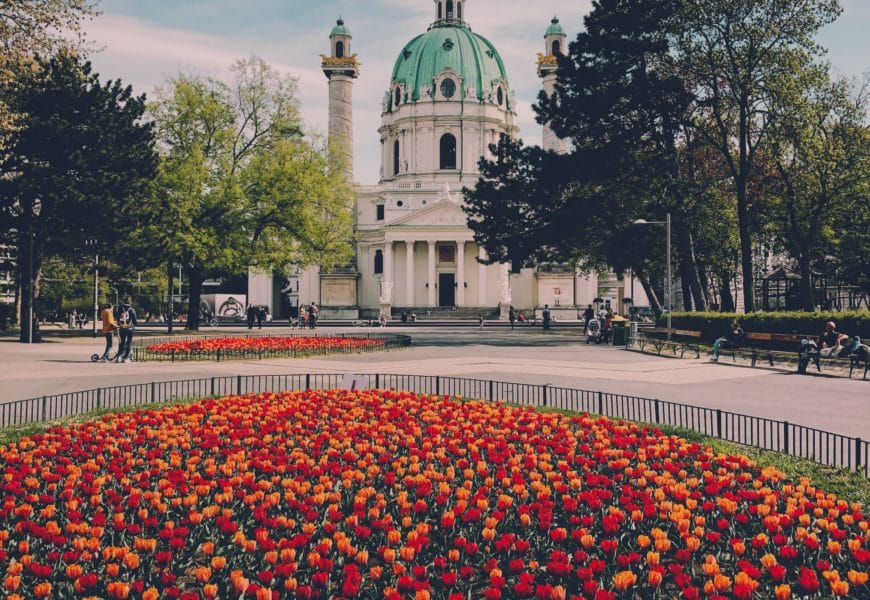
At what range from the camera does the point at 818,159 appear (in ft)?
123

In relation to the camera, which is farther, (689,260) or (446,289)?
(446,289)

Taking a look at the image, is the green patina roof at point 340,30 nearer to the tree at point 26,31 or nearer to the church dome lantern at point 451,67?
the church dome lantern at point 451,67

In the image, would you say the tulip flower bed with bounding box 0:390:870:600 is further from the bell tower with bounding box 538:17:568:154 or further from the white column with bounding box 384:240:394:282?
the bell tower with bounding box 538:17:568:154

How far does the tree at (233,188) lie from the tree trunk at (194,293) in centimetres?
6

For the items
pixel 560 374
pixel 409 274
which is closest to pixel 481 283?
pixel 409 274

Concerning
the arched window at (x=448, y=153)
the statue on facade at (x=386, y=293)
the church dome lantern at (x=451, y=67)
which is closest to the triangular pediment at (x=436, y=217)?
the statue on facade at (x=386, y=293)

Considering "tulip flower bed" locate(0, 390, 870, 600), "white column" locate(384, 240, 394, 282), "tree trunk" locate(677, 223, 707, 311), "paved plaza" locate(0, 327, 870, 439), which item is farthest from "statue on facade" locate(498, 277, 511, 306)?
"tulip flower bed" locate(0, 390, 870, 600)

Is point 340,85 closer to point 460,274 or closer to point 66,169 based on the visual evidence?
point 460,274

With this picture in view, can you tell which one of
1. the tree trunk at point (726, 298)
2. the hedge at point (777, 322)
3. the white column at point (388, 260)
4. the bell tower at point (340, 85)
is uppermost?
the bell tower at point (340, 85)

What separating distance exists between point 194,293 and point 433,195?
45.1 m

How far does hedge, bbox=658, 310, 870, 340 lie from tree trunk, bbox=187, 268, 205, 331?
26.9 meters

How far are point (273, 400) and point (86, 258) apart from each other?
34122mm

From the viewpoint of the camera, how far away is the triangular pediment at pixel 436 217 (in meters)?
79.4

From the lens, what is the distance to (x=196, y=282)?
4466 centimetres
